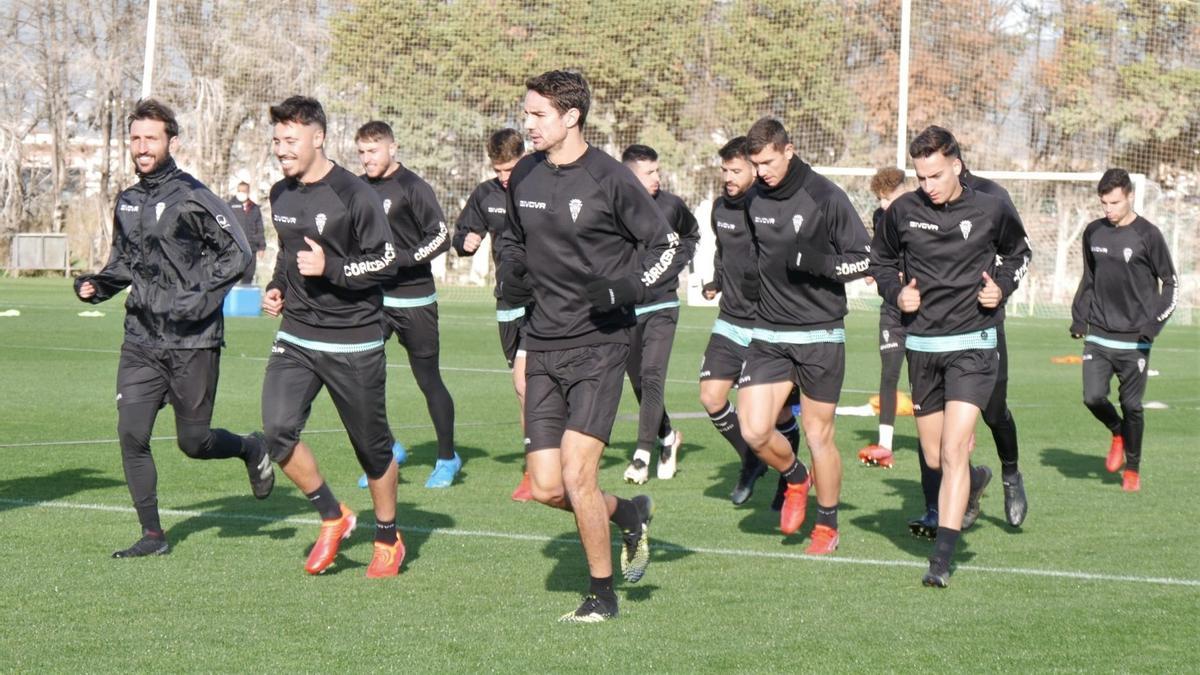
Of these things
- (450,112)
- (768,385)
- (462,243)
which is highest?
(450,112)

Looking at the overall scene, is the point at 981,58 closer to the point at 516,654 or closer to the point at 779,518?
the point at 779,518

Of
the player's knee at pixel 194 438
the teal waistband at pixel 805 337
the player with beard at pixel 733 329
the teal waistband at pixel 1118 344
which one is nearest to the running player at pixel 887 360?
the teal waistband at pixel 1118 344

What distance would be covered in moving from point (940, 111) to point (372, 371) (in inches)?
1055

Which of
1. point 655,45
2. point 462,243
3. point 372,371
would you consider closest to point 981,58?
point 655,45

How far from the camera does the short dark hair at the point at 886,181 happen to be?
1235 centimetres

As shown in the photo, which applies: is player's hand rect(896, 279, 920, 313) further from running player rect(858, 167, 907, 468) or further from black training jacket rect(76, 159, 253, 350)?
running player rect(858, 167, 907, 468)

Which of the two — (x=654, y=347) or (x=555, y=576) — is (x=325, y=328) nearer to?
(x=555, y=576)

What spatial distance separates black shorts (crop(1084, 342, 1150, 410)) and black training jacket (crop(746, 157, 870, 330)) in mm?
3868

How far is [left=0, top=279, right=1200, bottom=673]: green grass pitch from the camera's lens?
6289mm

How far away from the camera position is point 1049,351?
2692 cm

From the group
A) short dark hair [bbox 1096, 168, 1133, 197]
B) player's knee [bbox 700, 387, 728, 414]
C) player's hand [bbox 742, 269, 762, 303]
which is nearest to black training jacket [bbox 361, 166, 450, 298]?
player's knee [bbox 700, 387, 728, 414]

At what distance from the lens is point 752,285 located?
30.6ft

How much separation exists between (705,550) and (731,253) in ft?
9.23

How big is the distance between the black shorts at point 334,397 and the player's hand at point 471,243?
10.8ft
